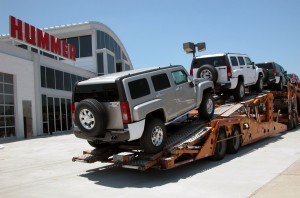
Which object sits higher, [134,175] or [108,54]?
[108,54]

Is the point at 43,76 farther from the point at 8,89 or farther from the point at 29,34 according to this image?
the point at 8,89

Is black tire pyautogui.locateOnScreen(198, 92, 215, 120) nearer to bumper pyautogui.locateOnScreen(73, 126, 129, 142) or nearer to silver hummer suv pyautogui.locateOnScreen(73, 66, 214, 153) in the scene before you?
silver hummer suv pyautogui.locateOnScreen(73, 66, 214, 153)

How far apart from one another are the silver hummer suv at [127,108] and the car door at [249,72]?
6091 mm

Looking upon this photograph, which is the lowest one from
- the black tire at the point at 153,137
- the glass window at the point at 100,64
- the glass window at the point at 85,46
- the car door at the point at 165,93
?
the black tire at the point at 153,137

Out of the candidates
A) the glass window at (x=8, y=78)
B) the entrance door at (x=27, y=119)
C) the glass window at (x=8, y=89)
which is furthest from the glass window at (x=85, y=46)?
the glass window at (x=8, y=89)

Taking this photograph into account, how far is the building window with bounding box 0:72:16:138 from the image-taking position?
20141 mm

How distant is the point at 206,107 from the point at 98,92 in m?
3.70

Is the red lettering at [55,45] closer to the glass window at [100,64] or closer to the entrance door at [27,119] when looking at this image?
the glass window at [100,64]

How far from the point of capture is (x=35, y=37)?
26.2 meters

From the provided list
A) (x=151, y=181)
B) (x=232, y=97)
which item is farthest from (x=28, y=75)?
(x=151, y=181)

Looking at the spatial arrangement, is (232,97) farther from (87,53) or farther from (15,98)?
(87,53)

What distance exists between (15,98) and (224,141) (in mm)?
15013

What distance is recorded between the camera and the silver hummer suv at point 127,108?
769 centimetres

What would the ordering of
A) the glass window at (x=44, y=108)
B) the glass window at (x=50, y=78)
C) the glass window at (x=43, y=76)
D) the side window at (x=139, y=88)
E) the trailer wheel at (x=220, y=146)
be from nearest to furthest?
the side window at (x=139, y=88)
the trailer wheel at (x=220, y=146)
the glass window at (x=44, y=108)
the glass window at (x=43, y=76)
the glass window at (x=50, y=78)
